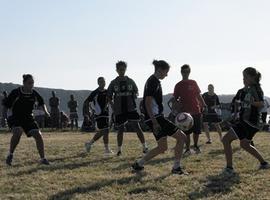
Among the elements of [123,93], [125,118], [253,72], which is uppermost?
[253,72]

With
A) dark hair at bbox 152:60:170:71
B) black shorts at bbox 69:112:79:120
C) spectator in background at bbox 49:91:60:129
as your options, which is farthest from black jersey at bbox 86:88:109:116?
black shorts at bbox 69:112:79:120

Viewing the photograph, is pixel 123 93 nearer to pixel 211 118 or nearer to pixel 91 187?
pixel 91 187

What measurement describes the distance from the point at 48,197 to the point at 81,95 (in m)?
63.2

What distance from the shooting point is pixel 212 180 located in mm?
8648

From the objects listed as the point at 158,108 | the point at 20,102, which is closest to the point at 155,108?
the point at 158,108

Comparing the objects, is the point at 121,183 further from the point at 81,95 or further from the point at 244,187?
the point at 81,95

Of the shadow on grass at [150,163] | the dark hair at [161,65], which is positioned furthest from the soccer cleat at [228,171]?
the dark hair at [161,65]

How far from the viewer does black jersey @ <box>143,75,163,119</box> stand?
9.05 metres

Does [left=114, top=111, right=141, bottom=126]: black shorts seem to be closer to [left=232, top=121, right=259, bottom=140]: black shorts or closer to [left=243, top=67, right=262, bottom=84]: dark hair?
[left=232, top=121, right=259, bottom=140]: black shorts

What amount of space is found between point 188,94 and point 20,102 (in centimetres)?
361

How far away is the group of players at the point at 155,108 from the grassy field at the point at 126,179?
42 centimetres

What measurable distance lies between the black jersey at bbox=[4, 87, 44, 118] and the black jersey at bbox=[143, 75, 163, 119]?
9.28 ft

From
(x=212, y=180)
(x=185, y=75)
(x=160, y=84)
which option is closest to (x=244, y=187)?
(x=212, y=180)

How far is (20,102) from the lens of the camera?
10742 millimetres
